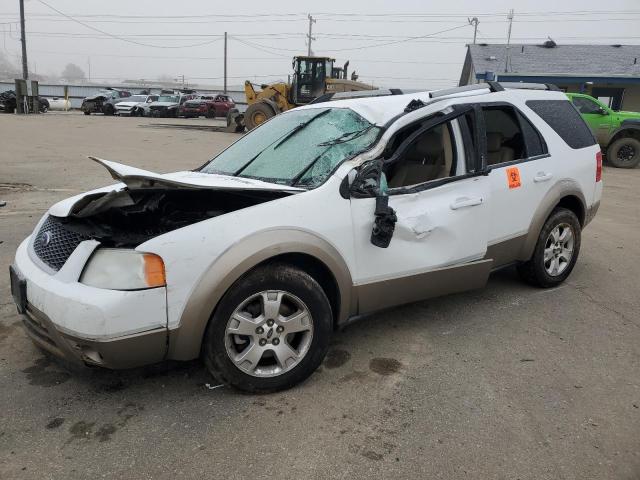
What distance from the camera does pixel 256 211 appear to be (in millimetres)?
2818

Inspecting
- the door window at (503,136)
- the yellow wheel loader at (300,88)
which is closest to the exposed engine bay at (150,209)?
the door window at (503,136)

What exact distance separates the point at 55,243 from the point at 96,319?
73cm

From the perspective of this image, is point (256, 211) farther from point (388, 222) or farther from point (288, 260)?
point (388, 222)

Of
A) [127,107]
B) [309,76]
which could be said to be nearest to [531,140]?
[309,76]

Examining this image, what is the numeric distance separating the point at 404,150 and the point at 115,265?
6.33ft

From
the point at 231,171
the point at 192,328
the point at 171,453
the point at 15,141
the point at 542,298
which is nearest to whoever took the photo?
the point at 171,453

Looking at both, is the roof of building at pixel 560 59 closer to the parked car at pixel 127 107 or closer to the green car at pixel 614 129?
the green car at pixel 614 129

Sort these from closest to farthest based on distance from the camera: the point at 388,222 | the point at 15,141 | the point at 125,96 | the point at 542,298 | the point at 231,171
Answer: the point at 388,222
the point at 231,171
the point at 542,298
the point at 15,141
the point at 125,96

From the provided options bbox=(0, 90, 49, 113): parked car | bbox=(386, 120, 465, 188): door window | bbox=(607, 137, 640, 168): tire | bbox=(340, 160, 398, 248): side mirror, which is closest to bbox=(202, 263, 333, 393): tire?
bbox=(340, 160, 398, 248): side mirror

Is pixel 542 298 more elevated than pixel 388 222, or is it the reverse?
pixel 388 222

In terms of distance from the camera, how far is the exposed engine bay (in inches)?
115

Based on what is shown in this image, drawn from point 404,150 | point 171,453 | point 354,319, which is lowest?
point 171,453

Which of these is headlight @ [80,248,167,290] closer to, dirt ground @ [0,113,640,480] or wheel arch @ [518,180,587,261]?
dirt ground @ [0,113,640,480]

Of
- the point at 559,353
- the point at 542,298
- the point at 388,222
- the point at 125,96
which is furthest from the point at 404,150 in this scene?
the point at 125,96
